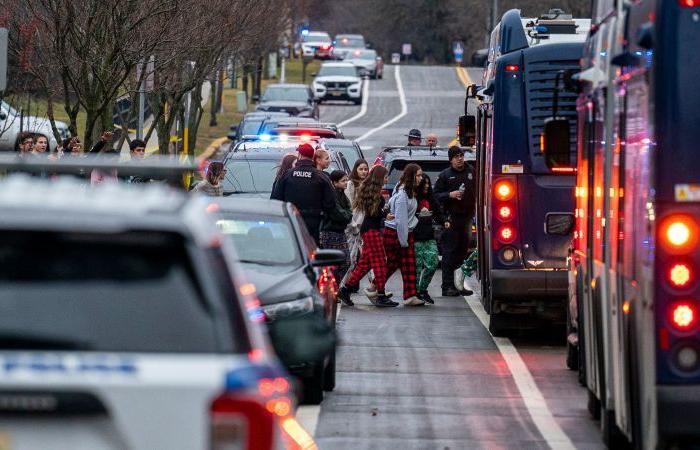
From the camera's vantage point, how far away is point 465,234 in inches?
821

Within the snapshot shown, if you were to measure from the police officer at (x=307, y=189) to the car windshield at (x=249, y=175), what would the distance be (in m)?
3.09

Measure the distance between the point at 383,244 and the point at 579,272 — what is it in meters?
8.04

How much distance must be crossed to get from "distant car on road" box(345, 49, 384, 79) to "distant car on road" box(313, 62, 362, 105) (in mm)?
14790

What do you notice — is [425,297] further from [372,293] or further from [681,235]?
[681,235]

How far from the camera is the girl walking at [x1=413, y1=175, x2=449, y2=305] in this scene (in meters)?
19.7

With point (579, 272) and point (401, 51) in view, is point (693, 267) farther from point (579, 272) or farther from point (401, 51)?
point (401, 51)

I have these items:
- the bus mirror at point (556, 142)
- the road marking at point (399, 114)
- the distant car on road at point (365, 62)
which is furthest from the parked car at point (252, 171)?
the distant car on road at point (365, 62)

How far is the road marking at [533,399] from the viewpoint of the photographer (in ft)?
35.4

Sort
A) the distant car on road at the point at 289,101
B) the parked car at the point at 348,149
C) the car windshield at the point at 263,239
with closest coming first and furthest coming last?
the car windshield at the point at 263,239 → the parked car at the point at 348,149 → the distant car on road at the point at 289,101

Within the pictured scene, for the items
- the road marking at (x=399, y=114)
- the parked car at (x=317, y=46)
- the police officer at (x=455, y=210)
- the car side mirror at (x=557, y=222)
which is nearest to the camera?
the car side mirror at (x=557, y=222)

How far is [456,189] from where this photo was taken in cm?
2095

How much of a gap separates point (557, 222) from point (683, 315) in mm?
7916

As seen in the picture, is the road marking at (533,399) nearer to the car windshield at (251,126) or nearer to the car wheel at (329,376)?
the car wheel at (329,376)

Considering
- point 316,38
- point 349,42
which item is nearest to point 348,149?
point 349,42
